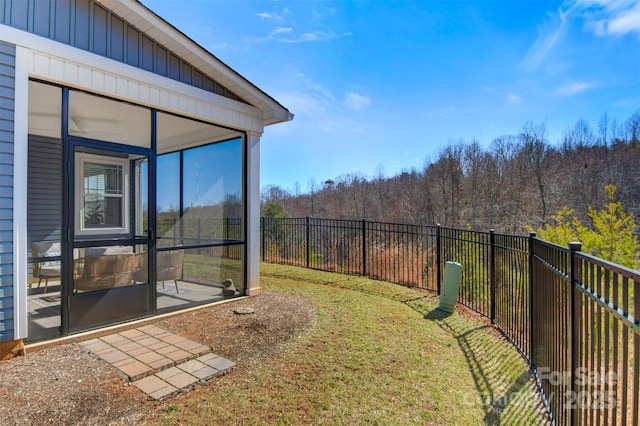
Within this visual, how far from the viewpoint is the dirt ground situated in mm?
2240

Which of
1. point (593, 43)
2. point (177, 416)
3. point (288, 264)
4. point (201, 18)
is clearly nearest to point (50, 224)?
point (201, 18)

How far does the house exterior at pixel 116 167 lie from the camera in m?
3.11

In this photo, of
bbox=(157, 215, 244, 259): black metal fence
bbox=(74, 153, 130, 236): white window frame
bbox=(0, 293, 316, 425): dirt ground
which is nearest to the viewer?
bbox=(0, 293, 316, 425): dirt ground

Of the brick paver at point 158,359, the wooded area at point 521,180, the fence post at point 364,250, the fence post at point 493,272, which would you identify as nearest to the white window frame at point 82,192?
the brick paver at point 158,359

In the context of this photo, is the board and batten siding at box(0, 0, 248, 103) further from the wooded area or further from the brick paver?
the wooded area

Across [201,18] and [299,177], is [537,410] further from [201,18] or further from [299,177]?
[299,177]

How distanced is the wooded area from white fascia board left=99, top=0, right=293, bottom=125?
10484 millimetres

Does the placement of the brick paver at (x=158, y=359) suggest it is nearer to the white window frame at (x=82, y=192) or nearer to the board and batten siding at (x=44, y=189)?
the white window frame at (x=82, y=192)

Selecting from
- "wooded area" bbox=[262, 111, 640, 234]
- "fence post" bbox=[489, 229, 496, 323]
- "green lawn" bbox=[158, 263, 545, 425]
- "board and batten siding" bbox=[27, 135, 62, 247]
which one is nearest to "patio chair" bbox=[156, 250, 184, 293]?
"board and batten siding" bbox=[27, 135, 62, 247]

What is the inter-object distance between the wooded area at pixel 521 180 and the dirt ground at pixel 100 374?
11704mm

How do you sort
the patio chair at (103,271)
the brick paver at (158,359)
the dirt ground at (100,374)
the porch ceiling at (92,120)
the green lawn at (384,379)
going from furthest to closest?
the patio chair at (103,271), the porch ceiling at (92,120), the brick paver at (158,359), the green lawn at (384,379), the dirt ground at (100,374)

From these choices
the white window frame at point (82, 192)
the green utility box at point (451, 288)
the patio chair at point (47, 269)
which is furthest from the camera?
the green utility box at point (451, 288)

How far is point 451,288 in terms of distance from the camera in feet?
17.1

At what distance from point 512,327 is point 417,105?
1290cm
